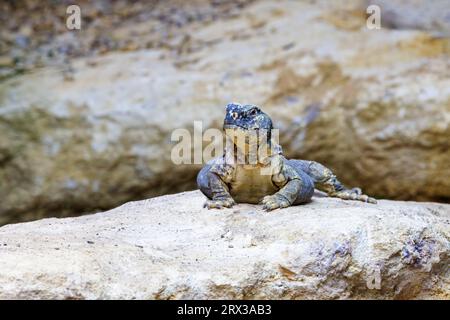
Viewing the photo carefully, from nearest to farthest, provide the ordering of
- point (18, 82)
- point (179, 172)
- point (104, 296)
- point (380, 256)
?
point (104, 296)
point (380, 256)
point (179, 172)
point (18, 82)

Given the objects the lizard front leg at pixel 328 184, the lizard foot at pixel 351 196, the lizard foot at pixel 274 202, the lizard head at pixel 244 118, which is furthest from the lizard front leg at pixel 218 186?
the lizard foot at pixel 351 196

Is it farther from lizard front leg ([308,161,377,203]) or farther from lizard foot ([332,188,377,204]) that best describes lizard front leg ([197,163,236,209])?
lizard foot ([332,188,377,204])

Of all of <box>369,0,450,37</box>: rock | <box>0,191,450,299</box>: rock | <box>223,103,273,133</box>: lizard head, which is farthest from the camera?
<box>369,0,450,37</box>: rock

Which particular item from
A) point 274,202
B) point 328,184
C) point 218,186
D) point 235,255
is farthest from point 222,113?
point 235,255

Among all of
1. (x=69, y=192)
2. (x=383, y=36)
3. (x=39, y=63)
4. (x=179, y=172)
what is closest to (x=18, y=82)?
(x=39, y=63)

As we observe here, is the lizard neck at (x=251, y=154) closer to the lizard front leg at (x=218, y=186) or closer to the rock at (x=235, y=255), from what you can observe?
the lizard front leg at (x=218, y=186)

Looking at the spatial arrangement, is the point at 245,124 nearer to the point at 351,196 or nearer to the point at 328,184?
the point at 328,184

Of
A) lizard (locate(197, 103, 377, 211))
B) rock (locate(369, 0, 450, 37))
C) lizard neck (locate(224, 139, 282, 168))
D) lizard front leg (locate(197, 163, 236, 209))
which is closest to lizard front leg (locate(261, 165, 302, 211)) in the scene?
lizard (locate(197, 103, 377, 211))
